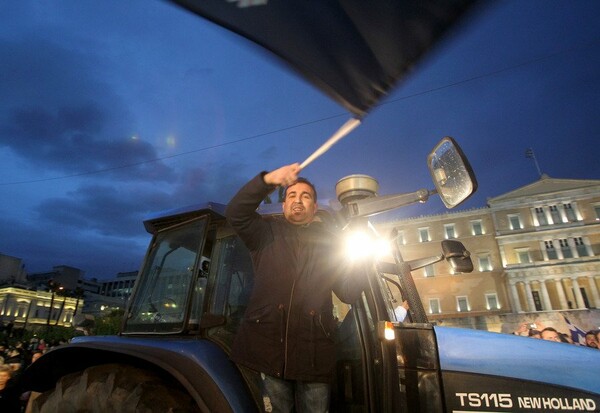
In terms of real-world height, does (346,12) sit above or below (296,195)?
above

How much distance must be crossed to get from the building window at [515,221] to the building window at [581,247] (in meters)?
6.64

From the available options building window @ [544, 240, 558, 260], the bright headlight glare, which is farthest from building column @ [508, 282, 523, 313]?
the bright headlight glare

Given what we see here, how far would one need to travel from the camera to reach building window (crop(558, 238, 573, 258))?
144 feet

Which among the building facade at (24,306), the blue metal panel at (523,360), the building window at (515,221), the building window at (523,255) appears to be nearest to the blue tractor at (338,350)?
the blue metal panel at (523,360)

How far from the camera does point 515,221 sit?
46.7 meters

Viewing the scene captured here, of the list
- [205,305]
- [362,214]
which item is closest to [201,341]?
[205,305]

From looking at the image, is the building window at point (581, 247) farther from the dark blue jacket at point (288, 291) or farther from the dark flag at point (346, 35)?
the dark flag at point (346, 35)

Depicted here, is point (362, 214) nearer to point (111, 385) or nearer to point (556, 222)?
point (111, 385)

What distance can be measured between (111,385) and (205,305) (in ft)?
2.57

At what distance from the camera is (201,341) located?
2.36 m

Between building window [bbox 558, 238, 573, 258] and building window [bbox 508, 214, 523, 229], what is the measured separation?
5.15m

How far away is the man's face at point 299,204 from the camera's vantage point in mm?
2227

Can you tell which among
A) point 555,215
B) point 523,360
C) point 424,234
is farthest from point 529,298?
point 523,360

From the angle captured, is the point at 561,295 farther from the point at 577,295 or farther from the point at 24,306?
the point at 24,306
